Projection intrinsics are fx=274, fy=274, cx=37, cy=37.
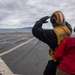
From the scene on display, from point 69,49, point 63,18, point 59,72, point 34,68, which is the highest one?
point 63,18

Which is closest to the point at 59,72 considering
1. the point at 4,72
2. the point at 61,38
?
the point at 61,38

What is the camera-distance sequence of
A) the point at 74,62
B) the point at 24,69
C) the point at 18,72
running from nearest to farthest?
the point at 74,62, the point at 18,72, the point at 24,69

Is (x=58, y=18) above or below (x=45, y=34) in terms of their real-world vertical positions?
above

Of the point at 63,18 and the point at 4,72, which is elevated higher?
the point at 63,18

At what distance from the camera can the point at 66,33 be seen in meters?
5.06

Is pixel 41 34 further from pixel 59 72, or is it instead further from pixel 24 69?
pixel 24 69

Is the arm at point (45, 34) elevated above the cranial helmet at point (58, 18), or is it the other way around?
the cranial helmet at point (58, 18)

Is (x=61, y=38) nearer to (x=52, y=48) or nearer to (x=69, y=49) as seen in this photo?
(x=52, y=48)

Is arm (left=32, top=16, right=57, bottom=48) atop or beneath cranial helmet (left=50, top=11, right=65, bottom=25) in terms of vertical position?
beneath

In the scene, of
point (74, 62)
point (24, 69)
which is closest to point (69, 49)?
point (74, 62)

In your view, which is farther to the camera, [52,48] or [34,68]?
[34,68]

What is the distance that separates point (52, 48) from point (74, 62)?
3.09ft

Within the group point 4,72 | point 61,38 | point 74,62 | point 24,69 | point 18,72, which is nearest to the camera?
point 74,62

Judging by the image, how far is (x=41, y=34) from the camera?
16.7 ft
